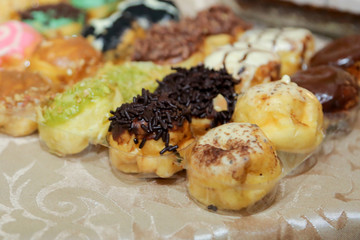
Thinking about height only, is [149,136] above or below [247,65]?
below

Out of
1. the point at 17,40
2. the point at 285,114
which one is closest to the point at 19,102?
the point at 17,40

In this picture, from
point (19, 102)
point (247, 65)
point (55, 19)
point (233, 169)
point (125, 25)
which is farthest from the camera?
point (55, 19)

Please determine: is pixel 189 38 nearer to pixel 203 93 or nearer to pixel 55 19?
pixel 203 93

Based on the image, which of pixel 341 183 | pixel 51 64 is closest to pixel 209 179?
pixel 341 183

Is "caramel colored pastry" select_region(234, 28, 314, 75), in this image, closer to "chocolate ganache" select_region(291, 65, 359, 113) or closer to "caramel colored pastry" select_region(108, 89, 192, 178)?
"chocolate ganache" select_region(291, 65, 359, 113)

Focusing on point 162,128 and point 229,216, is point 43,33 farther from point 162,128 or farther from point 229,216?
point 229,216
